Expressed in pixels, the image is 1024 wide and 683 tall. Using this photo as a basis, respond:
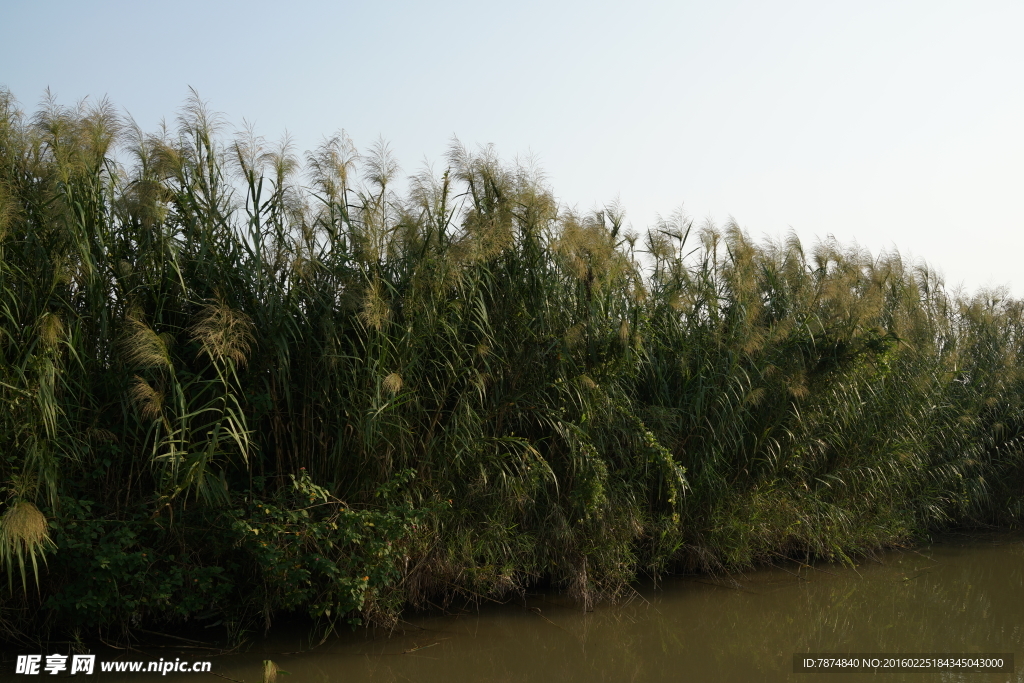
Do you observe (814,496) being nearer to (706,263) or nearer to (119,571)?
(706,263)

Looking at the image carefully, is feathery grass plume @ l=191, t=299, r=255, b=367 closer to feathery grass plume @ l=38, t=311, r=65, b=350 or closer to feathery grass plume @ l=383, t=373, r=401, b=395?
feathery grass plume @ l=38, t=311, r=65, b=350

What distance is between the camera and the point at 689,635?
5.46 metres

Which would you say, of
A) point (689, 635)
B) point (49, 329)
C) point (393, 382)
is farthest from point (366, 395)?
point (689, 635)

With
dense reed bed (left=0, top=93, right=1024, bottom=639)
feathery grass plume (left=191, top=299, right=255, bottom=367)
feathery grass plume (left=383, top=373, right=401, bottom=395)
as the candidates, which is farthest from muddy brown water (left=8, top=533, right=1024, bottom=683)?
feathery grass plume (left=191, top=299, right=255, bottom=367)

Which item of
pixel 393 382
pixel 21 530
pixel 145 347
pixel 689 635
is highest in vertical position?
pixel 145 347

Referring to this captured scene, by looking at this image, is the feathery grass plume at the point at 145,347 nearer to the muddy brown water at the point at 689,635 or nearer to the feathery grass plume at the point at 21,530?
the feathery grass plume at the point at 21,530

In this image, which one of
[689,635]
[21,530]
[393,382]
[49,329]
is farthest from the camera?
[689,635]

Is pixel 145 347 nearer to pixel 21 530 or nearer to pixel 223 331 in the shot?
pixel 223 331

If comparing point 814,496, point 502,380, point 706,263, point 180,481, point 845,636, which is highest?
point 706,263

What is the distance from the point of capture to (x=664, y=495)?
627 cm

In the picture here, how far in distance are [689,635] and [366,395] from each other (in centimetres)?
266

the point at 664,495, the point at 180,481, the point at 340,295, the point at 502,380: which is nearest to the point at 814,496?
the point at 664,495

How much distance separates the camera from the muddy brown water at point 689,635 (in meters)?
4.66

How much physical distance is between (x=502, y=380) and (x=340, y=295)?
4.01ft
